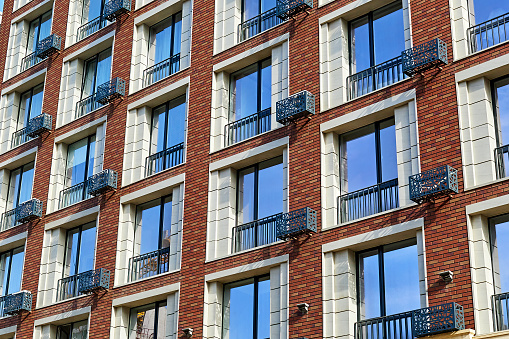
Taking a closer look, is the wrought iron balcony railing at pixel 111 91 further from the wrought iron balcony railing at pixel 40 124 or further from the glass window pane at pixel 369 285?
the glass window pane at pixel 369 285

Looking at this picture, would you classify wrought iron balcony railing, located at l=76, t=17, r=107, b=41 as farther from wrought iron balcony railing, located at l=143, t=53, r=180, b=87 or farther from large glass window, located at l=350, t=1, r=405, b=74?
large glass window, located at l=350, t=1, r=405, b=74

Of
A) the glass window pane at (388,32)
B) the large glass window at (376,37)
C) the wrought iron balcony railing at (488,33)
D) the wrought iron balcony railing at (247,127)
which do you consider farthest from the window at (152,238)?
the wrought iron balcony railing at (488,33)

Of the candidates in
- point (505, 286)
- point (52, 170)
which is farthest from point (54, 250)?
point (505, 286)

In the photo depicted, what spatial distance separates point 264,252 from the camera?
27.2 meters

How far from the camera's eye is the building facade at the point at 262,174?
23.3 m

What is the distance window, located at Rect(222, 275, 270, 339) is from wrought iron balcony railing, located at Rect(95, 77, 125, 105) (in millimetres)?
10637

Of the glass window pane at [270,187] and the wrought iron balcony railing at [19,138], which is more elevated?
the wrought iron balcony railing at [19,138]

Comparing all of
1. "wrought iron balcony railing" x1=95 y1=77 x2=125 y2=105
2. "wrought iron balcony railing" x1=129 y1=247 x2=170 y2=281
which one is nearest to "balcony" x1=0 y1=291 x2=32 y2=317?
"wrought iron balcony railing" x1=129 y1=247 x2=170 y2=281

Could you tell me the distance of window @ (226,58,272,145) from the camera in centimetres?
3006

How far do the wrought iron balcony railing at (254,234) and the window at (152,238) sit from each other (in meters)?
3.25

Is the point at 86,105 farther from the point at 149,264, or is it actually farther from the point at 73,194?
the point at 149,264

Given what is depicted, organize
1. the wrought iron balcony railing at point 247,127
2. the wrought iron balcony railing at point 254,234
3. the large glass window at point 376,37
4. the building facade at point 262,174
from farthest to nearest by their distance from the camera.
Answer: the wrought iron balcony railing at point 247,127 < the wrought iron balcony railing at point 254,234 < the large glass window at point 376,37 < the building facade at point 262,174

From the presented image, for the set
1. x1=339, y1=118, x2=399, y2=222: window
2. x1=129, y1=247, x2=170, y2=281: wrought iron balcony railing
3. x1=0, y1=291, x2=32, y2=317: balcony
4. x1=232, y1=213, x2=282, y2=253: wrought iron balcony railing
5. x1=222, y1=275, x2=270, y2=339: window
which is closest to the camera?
x1=339, y1=118, x2=399, y2=222: window

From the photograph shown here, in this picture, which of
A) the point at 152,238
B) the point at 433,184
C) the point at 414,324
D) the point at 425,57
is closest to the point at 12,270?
the point at 152,238
